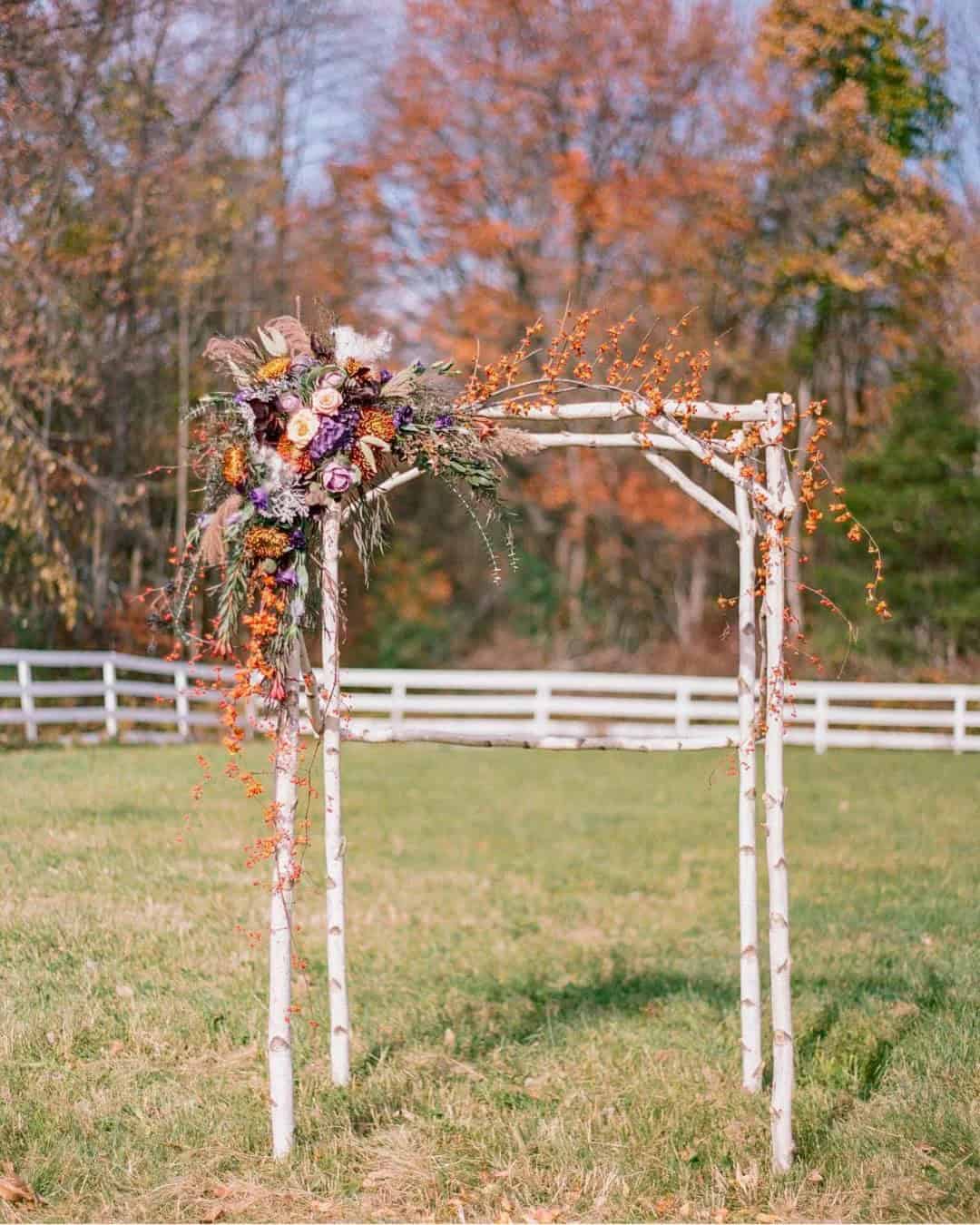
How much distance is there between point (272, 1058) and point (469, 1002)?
2240mm

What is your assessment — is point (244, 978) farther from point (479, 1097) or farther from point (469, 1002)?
point (479, 1097)

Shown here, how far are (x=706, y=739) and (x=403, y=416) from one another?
71.1 inches

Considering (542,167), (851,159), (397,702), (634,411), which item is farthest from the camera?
(542,167)

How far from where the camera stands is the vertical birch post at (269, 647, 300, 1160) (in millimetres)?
5023

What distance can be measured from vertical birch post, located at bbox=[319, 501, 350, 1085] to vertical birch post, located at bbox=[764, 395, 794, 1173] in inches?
64.4

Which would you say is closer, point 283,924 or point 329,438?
point 329,438

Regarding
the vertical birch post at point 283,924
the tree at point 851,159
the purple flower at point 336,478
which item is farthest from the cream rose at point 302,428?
the tree at point 851,159

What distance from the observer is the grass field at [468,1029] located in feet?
16.0

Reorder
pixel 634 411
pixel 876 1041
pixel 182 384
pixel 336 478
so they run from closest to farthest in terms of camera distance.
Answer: pixel 336 478, pixel 634 411, pixel 876 1041, pixel 182 384

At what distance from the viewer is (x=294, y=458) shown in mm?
4949

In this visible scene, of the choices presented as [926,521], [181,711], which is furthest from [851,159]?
[181,711]

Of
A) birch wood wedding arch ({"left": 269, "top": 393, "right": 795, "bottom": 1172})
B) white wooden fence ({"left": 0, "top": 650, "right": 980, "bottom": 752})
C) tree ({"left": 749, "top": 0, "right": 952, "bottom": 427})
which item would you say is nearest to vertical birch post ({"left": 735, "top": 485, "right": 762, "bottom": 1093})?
birch wood wedding arch ({"left": 269, "top": 393, "right": 795, "bottom": 1172})

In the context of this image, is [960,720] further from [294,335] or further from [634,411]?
[294,335]

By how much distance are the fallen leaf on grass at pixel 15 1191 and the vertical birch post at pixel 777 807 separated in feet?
8.50
